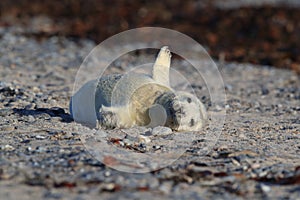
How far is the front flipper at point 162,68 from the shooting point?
5605 mm

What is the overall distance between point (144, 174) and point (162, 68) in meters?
1.79

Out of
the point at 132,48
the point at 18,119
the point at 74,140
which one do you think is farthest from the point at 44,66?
the point at 74,140

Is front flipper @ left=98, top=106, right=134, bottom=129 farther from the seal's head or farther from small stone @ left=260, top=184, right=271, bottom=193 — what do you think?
small stone @ left=260, top=184, right=271, bottom=193

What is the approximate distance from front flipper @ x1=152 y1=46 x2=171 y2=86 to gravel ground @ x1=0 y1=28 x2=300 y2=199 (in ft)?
2.06

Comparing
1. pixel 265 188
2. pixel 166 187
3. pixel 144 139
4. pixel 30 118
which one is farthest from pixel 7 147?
pixel 265 188

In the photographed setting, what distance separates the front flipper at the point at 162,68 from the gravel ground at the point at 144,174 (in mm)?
628

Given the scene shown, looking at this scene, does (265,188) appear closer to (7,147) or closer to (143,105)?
(143,105)

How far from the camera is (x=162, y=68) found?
571 cm

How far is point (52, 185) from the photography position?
3.84 meters

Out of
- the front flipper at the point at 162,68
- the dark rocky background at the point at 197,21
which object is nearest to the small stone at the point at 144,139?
the front flipper at the point at 162,68

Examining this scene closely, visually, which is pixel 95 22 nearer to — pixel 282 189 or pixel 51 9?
pixel 51 9

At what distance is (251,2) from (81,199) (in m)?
13.7

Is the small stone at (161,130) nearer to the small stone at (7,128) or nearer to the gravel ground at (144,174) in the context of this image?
the gravel ground at (144,174)

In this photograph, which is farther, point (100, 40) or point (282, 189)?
point (100, 40)
